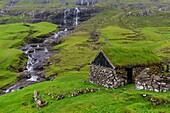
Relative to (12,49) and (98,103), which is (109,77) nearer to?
(98,103)

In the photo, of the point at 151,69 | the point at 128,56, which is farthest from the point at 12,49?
the point at 151,69

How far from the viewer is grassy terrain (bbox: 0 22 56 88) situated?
8200 cm

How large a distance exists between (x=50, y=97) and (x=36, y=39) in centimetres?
12724

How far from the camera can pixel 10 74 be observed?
82.4 m

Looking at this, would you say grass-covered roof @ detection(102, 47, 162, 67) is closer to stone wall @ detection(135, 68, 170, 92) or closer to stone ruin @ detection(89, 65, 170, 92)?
stone ruin @ detection(89, 65, 170, 92)

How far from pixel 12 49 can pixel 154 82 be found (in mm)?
91924

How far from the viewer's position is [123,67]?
38969 millimetres

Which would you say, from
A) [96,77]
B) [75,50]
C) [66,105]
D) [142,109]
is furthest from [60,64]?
[142,109]

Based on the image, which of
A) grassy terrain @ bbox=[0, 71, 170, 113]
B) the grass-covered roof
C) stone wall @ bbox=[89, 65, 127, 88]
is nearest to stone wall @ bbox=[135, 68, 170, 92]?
grassy terrain @ bbox=[0, 71, 170, 113]

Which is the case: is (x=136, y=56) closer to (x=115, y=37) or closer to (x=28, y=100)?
(x=28, y=100)

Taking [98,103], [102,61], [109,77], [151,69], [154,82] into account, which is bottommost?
[98,103]

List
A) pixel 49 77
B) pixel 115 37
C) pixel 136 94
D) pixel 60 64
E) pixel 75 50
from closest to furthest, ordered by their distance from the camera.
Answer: pixel 136 94 → pixel 49 77 → pixel 60 64 → pixel 75 50 → pixel 115 37

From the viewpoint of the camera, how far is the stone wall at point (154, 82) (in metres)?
32.7

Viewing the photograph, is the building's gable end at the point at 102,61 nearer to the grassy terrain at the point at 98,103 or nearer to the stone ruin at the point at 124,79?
the stone ruin at the point at 124,79
